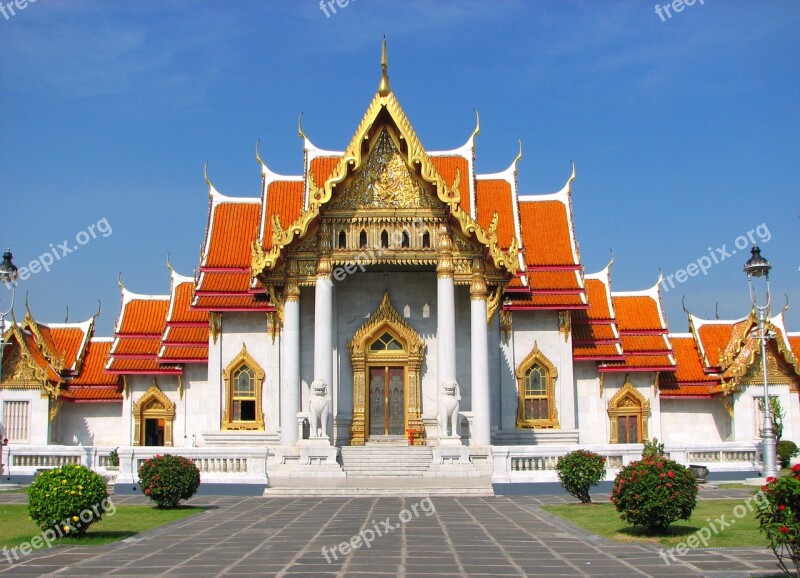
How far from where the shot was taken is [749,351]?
107ft

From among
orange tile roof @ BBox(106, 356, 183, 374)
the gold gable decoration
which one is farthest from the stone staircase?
orange tile roof @ BBox(106, 356, 183, 374)

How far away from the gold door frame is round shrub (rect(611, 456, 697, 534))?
14741mm

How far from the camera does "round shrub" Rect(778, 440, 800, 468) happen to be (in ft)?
99.7

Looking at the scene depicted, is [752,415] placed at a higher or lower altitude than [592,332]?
lower

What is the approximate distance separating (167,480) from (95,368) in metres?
17.3

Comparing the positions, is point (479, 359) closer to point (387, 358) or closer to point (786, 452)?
point (387, 358)

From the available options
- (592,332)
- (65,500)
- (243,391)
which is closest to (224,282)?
(243,391)

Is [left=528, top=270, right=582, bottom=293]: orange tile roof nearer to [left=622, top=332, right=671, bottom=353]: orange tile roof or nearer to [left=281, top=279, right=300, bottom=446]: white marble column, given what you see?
[left=622, top=332, right=671, bottom=353]: orange tile roof

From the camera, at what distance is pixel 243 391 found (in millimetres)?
30844

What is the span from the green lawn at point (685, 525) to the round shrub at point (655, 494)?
0.31m

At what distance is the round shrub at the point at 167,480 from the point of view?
18.7 metres

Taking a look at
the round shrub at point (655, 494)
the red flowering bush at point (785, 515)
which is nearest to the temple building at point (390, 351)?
the round shrub at point (655, 494)

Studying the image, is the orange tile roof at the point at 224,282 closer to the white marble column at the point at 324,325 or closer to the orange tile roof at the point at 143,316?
the orange tile roof at the point at 143,316

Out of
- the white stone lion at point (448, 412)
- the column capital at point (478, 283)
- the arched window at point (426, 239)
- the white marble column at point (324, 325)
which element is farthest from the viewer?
the arched window at point (426, 239)
